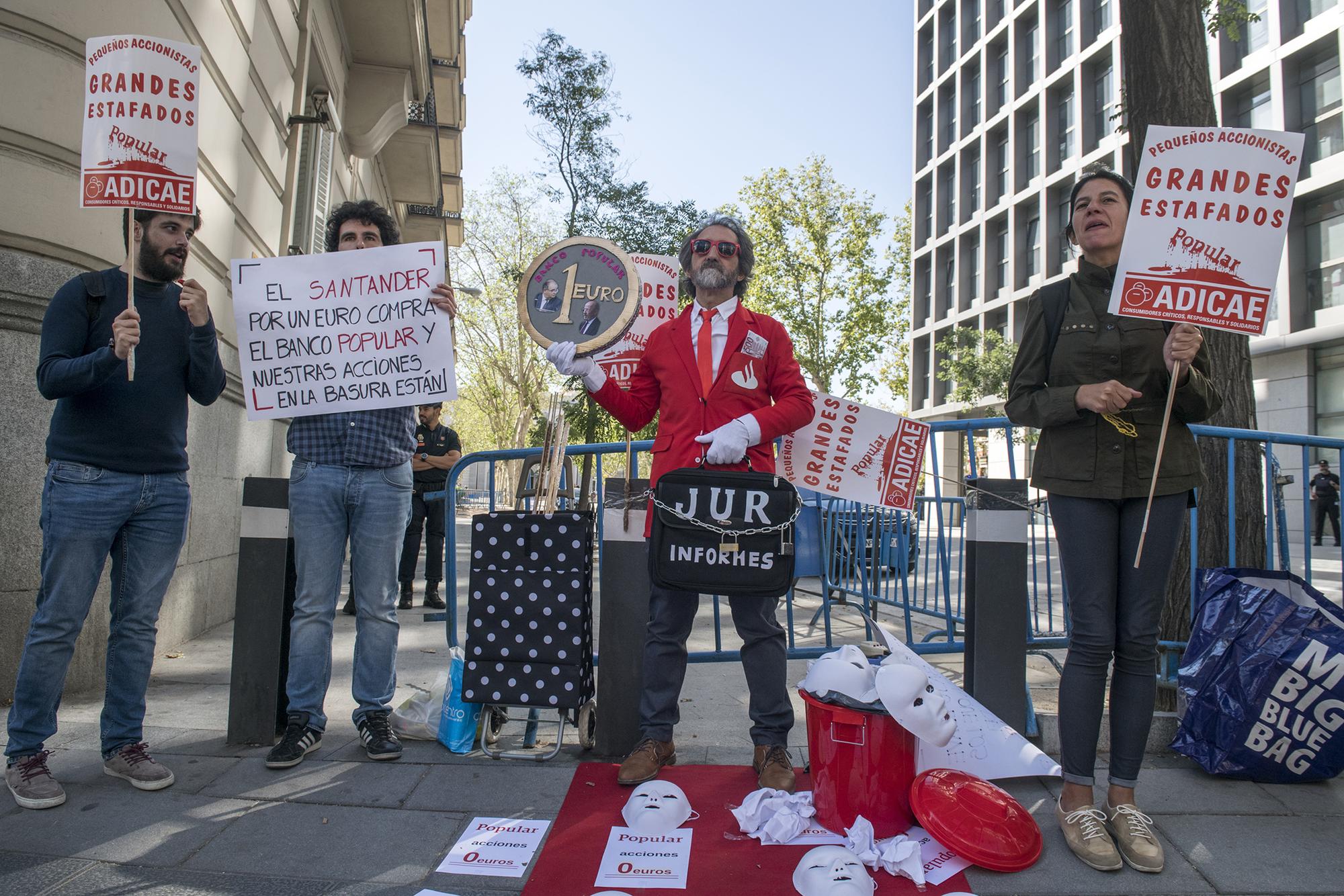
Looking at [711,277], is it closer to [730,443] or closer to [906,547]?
[730,443]

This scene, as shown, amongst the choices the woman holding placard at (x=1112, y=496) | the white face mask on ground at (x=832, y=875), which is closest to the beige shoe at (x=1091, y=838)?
the woman holding placard at (x=1112, y=496)

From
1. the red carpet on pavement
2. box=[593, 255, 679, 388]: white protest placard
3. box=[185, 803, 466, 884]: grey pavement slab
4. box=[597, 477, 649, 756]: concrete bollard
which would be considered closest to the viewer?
the red carpet on pavement

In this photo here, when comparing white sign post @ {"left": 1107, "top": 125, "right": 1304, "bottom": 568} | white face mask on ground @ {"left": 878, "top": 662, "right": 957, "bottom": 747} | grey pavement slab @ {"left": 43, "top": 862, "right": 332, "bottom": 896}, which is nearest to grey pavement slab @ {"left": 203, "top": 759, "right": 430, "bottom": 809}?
grey pavement slab @ {"left": 43, "top": 862, "right": 332, "bottom": 896}

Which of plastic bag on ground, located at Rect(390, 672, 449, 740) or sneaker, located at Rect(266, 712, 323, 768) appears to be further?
plastic bag on ground, located at Rect(390, 672, 449, 740)

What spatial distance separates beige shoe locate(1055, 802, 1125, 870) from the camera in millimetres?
2713

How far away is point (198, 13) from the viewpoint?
593 centimetres

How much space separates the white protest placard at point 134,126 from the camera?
3207 millimetres

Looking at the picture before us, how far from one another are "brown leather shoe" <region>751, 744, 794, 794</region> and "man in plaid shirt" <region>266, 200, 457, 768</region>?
1495 millimetres

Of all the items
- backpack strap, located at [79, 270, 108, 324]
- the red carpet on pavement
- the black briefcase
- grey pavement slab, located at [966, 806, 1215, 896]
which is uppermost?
backpack strap, located at [79, 270, 108, 324]

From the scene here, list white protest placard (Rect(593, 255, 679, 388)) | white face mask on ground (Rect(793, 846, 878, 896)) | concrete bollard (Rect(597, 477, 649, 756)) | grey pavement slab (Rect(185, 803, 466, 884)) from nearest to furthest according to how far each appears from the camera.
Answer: white face mask on ground (Rect(793, 846, 878, 896)) < grey pavement slab (Rect(185, 803, 466, 884)) < concrete bollard (Rect(597, 477, 649, 756)) < white protest placard (Rect(593, 255, 679, 388))

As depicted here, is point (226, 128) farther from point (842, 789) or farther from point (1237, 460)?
point (1237, 460)

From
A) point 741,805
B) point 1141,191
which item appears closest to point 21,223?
point 741,805

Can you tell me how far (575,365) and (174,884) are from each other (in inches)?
83.4

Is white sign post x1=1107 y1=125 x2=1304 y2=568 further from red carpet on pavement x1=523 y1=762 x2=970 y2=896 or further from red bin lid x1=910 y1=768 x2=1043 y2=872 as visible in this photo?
red carpet on pavement x1=523 y1=762 x2=970 y2=896
